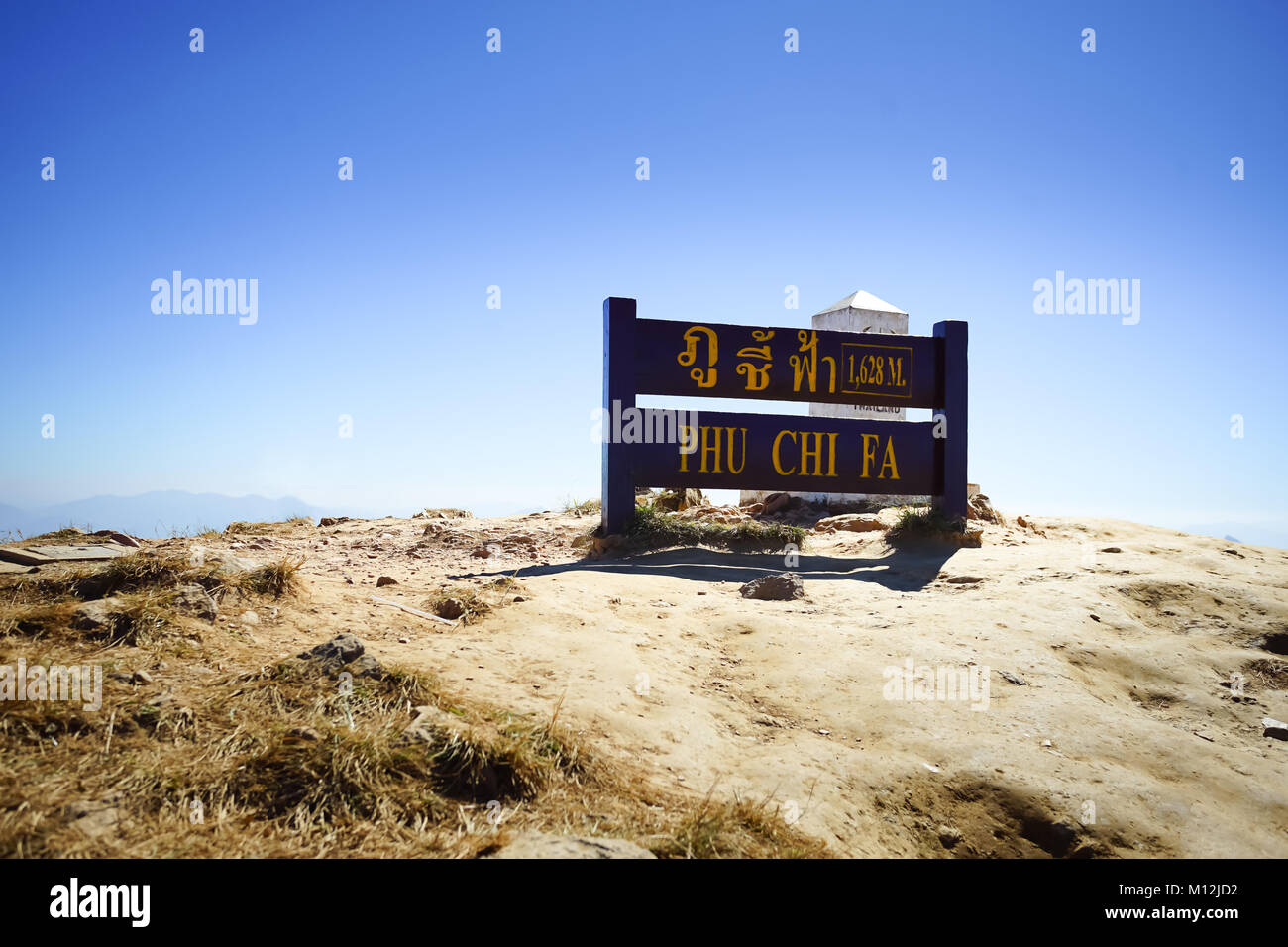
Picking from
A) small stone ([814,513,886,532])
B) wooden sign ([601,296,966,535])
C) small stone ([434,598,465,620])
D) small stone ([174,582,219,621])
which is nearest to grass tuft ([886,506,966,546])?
small stone ([814,513,886,532])

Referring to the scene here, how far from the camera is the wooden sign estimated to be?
30.1ft

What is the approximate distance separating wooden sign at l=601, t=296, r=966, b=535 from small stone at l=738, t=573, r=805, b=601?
2673 millimetres

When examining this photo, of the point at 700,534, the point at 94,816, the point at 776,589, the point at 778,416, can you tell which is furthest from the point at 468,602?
the point at 778,416

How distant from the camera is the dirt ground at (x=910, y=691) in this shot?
363 centimetres

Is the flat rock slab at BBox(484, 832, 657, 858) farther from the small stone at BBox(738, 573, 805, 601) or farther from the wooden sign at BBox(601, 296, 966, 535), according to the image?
the wooden sign at BBox(601, 296, 966, 535)

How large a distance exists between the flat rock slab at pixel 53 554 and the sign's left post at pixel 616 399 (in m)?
4.93

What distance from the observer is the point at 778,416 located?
31.6ft

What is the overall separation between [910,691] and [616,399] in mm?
5367

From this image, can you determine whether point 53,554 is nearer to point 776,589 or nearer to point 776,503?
point 776,589

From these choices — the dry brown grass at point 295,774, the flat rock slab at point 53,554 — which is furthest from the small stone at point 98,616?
the flat rock slab at point 53,554
